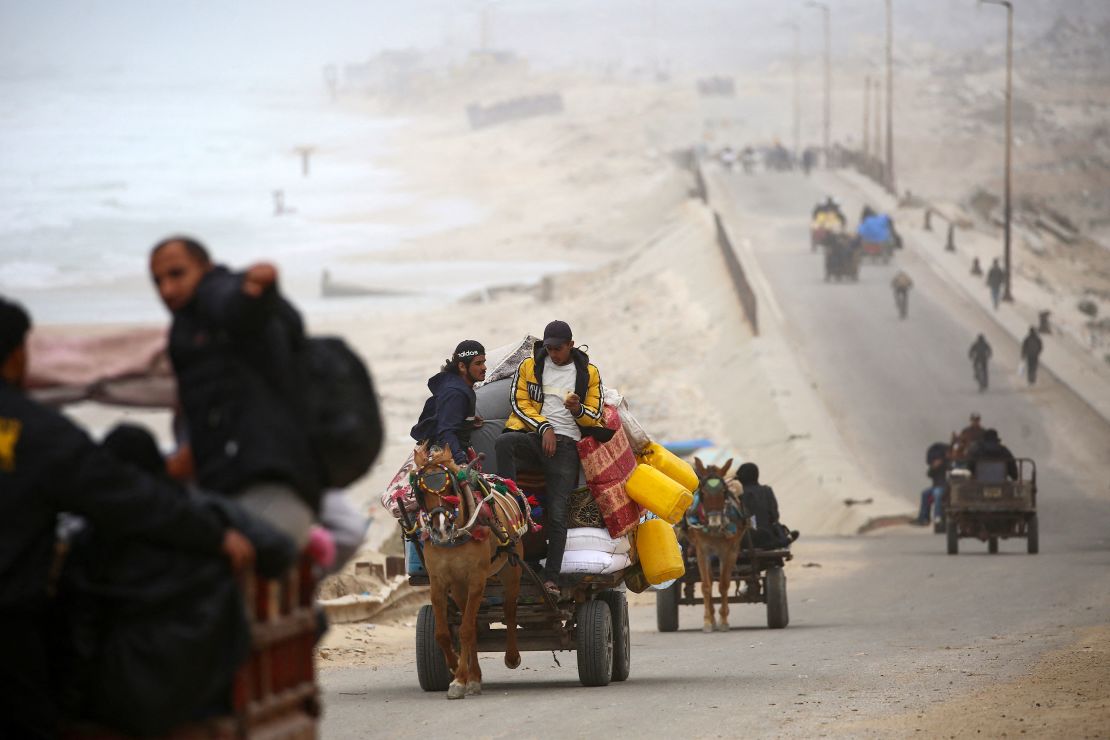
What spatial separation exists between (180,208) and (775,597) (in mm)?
120409

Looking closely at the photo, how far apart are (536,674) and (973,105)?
150 meters

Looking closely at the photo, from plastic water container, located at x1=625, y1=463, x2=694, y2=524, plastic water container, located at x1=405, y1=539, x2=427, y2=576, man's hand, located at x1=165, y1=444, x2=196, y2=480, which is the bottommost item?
plastic water container, located at x1=405, y1=539, x2=427, y2=576

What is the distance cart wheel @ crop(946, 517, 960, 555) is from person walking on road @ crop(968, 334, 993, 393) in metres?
18.7

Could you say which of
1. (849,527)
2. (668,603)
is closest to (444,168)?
(849,527)

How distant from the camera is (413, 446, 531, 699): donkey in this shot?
13.6 m

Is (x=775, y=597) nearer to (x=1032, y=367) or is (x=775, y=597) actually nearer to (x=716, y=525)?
(x=716, y=525)

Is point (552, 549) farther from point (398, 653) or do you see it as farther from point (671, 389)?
point (671, 389)

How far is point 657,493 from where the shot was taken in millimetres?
14648

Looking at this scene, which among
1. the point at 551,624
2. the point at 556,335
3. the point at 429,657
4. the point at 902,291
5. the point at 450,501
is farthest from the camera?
the point at 902,291

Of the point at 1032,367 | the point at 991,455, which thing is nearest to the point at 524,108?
the point at 1032,367

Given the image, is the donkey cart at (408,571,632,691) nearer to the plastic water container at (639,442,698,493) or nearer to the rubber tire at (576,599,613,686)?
the rubber tire at (576,599,613,686)

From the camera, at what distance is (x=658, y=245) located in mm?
74438

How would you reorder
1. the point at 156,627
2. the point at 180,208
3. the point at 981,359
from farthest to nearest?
the point at 180,208 < the point at 981,359 < the point at 156,627

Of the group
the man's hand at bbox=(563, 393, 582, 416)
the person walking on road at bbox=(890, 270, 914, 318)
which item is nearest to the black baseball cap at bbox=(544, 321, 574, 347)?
the man's hand at bbox=(563, 393, 582, 416)
